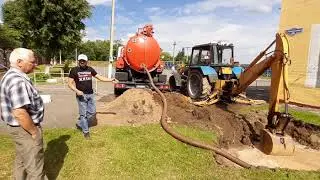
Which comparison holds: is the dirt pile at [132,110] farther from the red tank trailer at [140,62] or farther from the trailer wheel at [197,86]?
the trailer wheel at [197,86]

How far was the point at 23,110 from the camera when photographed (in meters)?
5.07

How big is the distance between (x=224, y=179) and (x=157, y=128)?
334cm

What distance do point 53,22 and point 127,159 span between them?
90.6ft

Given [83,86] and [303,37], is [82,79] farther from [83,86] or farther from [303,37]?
[303,37]

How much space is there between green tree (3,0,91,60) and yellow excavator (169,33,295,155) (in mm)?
16684

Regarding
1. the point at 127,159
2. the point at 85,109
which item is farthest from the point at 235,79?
the point at 127,159

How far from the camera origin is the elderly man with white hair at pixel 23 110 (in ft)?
16.7

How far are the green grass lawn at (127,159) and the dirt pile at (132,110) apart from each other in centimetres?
146

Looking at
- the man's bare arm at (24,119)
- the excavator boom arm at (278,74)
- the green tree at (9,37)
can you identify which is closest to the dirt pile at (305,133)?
the excavator boom arm at (278,74)

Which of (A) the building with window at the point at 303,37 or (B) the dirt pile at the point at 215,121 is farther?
(A) the building with window at the point at 303,37

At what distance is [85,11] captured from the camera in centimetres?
3409

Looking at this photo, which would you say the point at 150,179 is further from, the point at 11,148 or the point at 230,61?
the point at 230,61

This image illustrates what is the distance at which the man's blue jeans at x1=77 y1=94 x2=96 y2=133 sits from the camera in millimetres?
8891

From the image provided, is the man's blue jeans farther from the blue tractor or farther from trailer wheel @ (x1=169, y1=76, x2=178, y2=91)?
trailer wheel @ (x1=169, y1=76, x2=178, y2=91)
